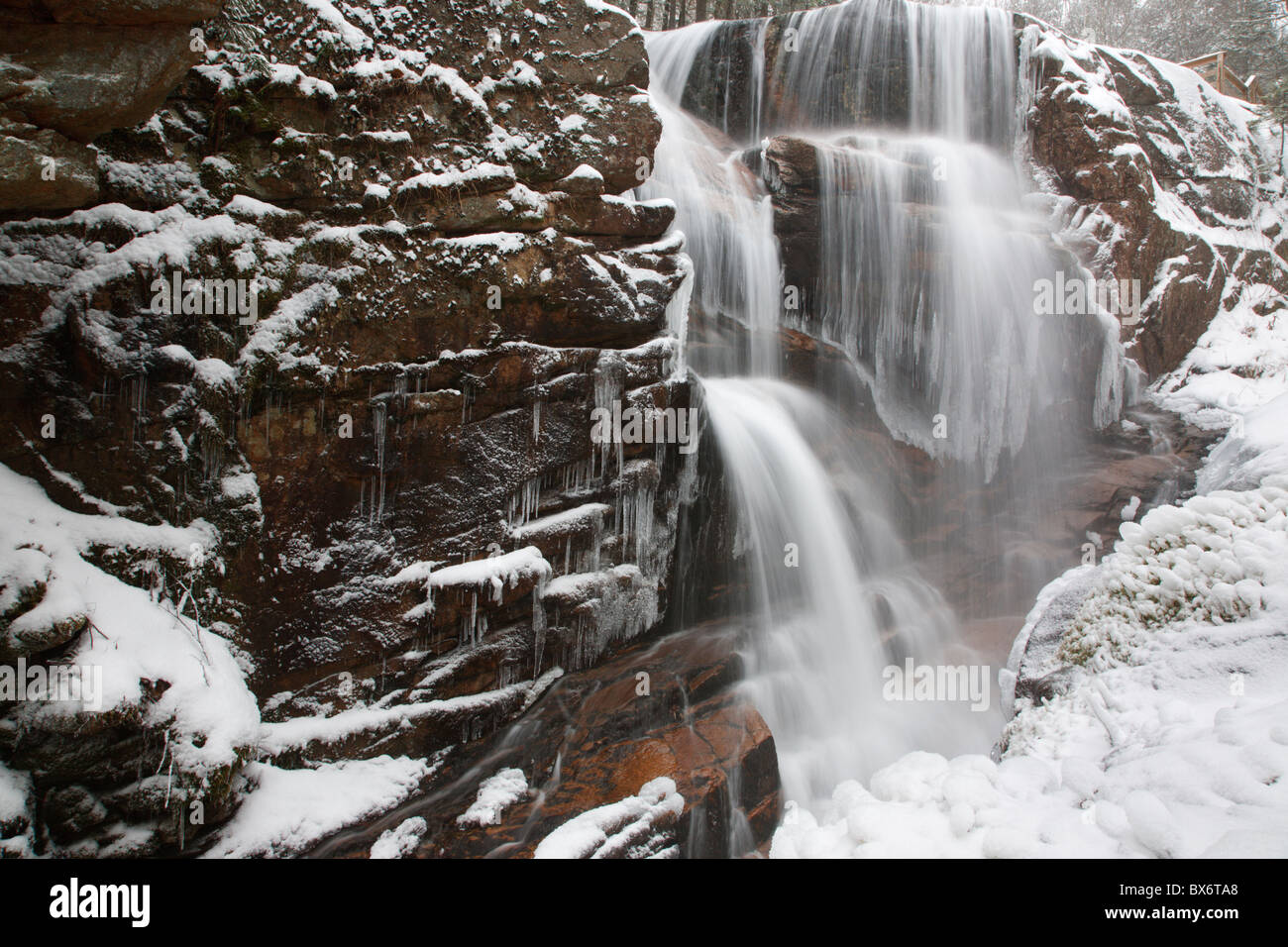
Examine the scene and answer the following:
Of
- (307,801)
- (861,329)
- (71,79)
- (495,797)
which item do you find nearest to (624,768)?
(495,797)

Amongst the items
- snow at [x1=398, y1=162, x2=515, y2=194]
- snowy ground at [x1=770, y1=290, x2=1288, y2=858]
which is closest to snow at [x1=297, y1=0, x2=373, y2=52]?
snow at [x1=398, y1=162, x2=515, y2=194]

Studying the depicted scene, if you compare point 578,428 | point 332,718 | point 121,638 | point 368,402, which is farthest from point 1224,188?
point 121,638

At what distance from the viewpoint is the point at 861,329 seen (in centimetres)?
983

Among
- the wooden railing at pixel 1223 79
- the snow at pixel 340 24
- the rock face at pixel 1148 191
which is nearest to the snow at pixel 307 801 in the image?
the snow at pixel 340 24

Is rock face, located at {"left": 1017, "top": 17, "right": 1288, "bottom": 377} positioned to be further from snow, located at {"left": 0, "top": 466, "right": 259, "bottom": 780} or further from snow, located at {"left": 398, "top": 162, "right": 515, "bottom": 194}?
snow, located at {"left": 0, "top": 466, "right": 259, "bottom": 780}

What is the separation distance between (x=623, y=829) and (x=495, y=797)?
0.99 m

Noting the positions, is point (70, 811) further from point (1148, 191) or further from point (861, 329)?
point (1148, 191)

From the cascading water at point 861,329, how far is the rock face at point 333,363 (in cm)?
215

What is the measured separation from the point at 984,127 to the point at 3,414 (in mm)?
14453

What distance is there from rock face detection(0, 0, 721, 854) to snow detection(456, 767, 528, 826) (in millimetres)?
572

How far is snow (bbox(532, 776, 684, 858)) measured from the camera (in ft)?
14.6

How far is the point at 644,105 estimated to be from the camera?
19.6ft

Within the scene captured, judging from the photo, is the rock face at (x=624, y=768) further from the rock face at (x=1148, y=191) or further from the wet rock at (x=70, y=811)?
the rock face at (x=1148, y=191)
